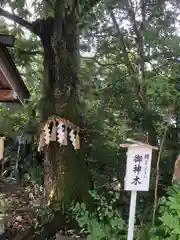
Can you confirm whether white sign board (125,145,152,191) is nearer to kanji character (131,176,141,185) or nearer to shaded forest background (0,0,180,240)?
kanji character (131,176,141,185)

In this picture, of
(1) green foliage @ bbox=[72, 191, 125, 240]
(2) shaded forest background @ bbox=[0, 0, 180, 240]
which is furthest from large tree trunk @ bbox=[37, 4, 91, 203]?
(1) green foliage @ bbox=[72, 191, 125, 240]

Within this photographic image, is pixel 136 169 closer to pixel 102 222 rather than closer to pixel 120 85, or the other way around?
pixel 102 222

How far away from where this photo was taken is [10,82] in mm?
3785

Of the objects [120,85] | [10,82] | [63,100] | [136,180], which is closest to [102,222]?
[136,180]

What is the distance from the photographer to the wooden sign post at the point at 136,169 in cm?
376

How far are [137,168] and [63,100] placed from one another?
2.32 meters

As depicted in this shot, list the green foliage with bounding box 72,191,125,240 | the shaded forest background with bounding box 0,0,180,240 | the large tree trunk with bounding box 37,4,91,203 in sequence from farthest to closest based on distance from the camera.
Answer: the shaded forest background with bounding box 0,0,180,240
the large tree trunk with bounding box 37,4,91,203
the green foliage with bounding box 72,191,125,240

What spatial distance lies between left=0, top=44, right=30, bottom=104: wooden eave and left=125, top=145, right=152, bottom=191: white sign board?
147 centimetres

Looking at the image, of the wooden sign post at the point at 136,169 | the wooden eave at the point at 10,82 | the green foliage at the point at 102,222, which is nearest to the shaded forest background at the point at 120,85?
the green foliage at the point at 102,222

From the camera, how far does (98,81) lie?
8133 mm

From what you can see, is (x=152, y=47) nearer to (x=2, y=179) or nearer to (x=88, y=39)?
(x=88, y=39)

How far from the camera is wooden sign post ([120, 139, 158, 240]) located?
3.76 m

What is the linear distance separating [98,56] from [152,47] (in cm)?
164

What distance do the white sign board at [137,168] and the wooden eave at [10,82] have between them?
1.47 meters
